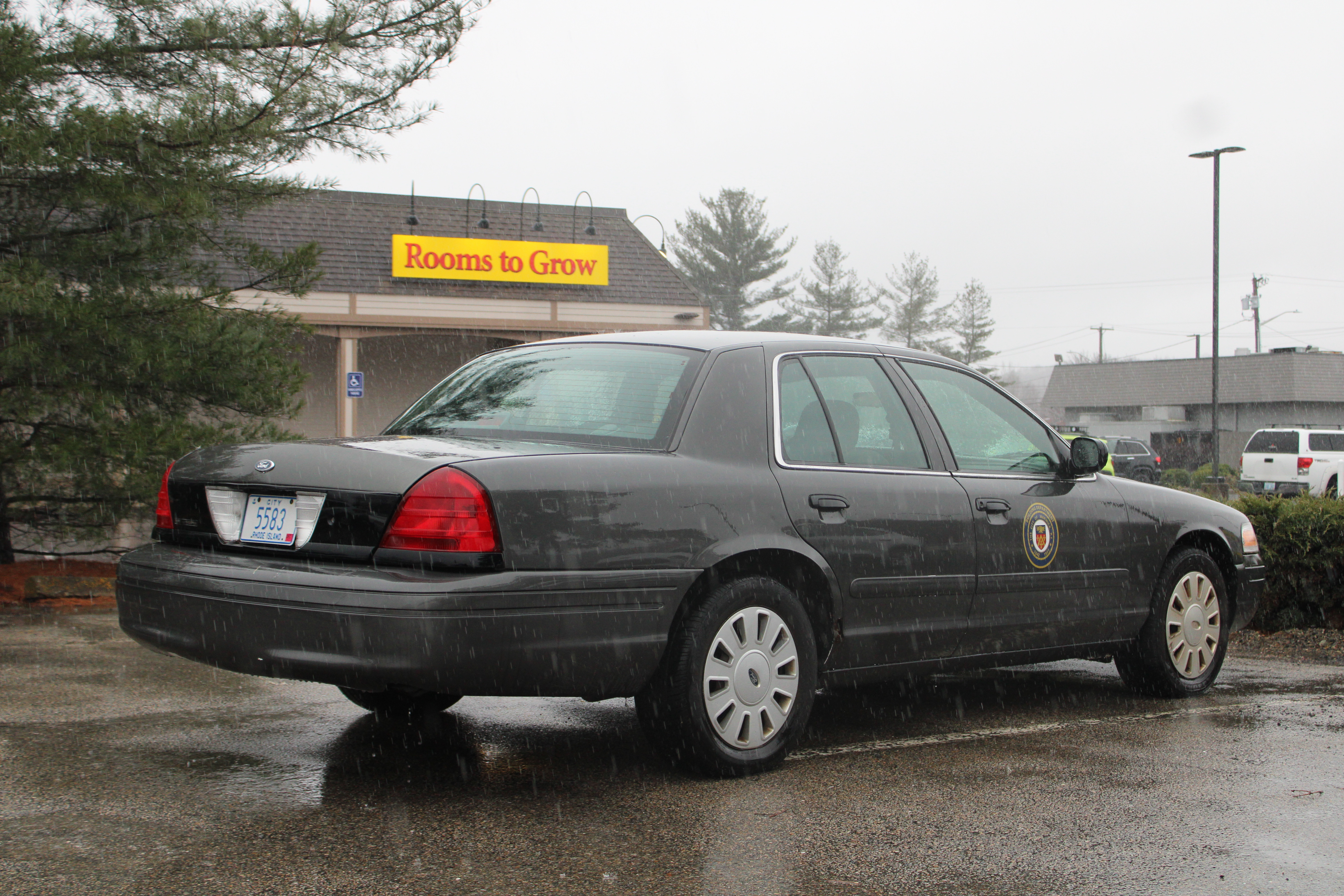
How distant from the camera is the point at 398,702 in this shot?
5215mm

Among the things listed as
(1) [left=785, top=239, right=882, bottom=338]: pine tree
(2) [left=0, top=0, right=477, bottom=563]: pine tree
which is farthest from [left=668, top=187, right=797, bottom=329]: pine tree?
(2) [left=0, top=0, right=477, bottom=563]: pine tree

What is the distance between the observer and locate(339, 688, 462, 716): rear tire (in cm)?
514

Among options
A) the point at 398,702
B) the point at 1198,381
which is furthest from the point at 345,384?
the point at 1198,381

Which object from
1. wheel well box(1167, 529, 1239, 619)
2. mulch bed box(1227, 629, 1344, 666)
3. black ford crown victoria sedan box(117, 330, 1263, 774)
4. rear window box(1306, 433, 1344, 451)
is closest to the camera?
black ford crown victoria sedan box(117, 330, 1263, 774)

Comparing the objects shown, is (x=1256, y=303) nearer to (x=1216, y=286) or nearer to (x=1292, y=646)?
(x=1216, y=286)

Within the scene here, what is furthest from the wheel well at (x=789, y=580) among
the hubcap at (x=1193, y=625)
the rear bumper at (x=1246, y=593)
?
the rear bumper at (x=1246, y=593)

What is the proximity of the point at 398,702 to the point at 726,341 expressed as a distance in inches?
75.8

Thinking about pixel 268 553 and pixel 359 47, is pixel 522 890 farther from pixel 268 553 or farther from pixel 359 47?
pixel 359 47

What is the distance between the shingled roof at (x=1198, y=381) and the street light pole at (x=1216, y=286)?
37.8 ft

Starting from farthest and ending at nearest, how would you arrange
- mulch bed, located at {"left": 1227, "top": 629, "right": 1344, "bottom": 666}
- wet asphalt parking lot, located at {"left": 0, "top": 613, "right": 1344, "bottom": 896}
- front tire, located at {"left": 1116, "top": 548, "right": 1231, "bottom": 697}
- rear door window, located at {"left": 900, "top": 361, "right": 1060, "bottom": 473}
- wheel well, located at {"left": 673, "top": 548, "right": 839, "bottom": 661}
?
1. mulch bed, located at {"left": 1227, "top": 629, "right": 1344, "bottom": 666}
2. front tire, located at {"left": 1116, "top": 548, "right": 1231, "bottom": 697}
3. rear door window, located at {"left": 900, "top": 361, "right": 1060, "bottom": 473}
4. wheel well, located at {"left": 673, "top": 548, "right": 839, "bottom": 661}
5. wet asphalt parking lot, located at {"left": 0, "top": 613, "right": 1344, "bottom": 896}

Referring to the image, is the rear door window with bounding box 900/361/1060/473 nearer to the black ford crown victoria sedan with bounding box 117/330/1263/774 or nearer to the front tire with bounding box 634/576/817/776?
the black ford crown victoria sedan with bounding box 117/330/1263/774

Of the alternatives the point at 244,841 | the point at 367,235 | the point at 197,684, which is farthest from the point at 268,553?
the point at 367,235

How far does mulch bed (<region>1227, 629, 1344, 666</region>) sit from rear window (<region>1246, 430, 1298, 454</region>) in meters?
22.9

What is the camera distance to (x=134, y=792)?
156 inches
